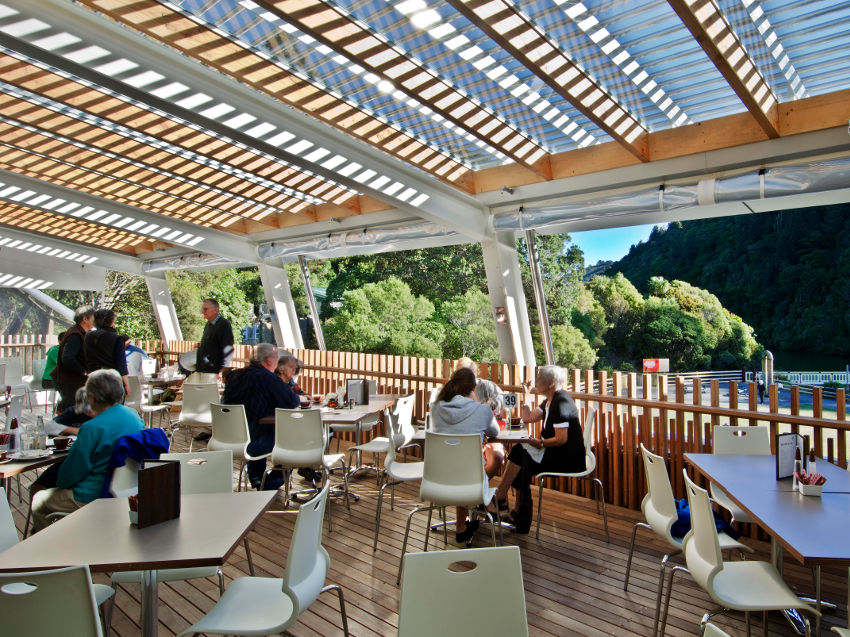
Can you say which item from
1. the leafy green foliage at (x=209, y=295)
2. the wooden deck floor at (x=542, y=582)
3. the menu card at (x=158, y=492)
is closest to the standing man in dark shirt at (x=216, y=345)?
the wooden deck floor at (x=542, y=582)

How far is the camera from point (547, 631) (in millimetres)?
3492

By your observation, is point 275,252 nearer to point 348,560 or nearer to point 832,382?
point 348,560

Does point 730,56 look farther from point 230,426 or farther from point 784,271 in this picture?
point 230,426

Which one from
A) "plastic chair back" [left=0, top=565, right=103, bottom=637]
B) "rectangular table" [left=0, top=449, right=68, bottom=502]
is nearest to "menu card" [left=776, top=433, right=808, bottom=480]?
"plastic chair back" [left=0, top=565, right=103, bottom=637]

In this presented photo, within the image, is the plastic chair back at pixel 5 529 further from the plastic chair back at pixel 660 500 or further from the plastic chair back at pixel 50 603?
the plastic chair back at pixel 660 500

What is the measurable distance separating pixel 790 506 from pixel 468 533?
93.6 inches

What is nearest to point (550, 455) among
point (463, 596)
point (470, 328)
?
point (463, 596)

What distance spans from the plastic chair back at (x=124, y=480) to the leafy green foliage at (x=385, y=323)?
38.6ft

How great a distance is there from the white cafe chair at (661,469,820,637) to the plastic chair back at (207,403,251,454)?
386cm

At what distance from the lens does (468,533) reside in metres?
4.81

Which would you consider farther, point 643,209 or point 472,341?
point 472,341

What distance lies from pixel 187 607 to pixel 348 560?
1.16 meters

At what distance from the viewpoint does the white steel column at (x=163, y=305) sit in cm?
1491

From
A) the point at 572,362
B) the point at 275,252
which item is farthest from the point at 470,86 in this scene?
the point at 275,252
